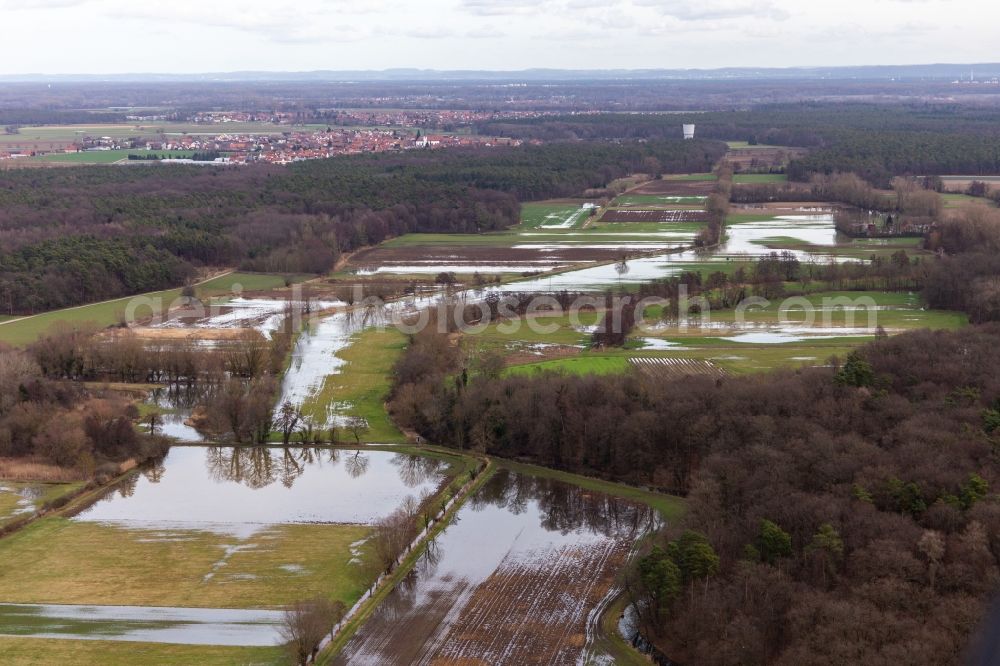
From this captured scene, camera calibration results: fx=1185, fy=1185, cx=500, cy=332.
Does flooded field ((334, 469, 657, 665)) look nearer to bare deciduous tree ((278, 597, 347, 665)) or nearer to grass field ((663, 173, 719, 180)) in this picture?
bare deciduous tree ((278, 597, 347, 665))

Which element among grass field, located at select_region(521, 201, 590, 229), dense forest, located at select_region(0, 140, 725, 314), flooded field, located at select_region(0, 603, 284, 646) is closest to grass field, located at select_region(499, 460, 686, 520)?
flooded field, located at select_region(0, 603, 284, 646)

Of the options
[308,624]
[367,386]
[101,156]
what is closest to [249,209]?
[367,386]

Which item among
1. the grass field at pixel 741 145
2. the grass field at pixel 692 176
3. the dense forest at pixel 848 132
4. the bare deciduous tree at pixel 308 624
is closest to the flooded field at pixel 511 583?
the bare deciduous tree at pixel 308 624

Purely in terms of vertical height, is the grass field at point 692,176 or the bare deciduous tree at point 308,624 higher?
the grass field at point 692,176

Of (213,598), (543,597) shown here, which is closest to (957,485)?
(543,597)

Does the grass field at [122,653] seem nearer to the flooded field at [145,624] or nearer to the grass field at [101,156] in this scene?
the flooded field at [145,624]

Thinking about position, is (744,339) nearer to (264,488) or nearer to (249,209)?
(264,488)

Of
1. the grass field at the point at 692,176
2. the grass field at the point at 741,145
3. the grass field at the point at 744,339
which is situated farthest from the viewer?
the grass field at the point at 741,145
